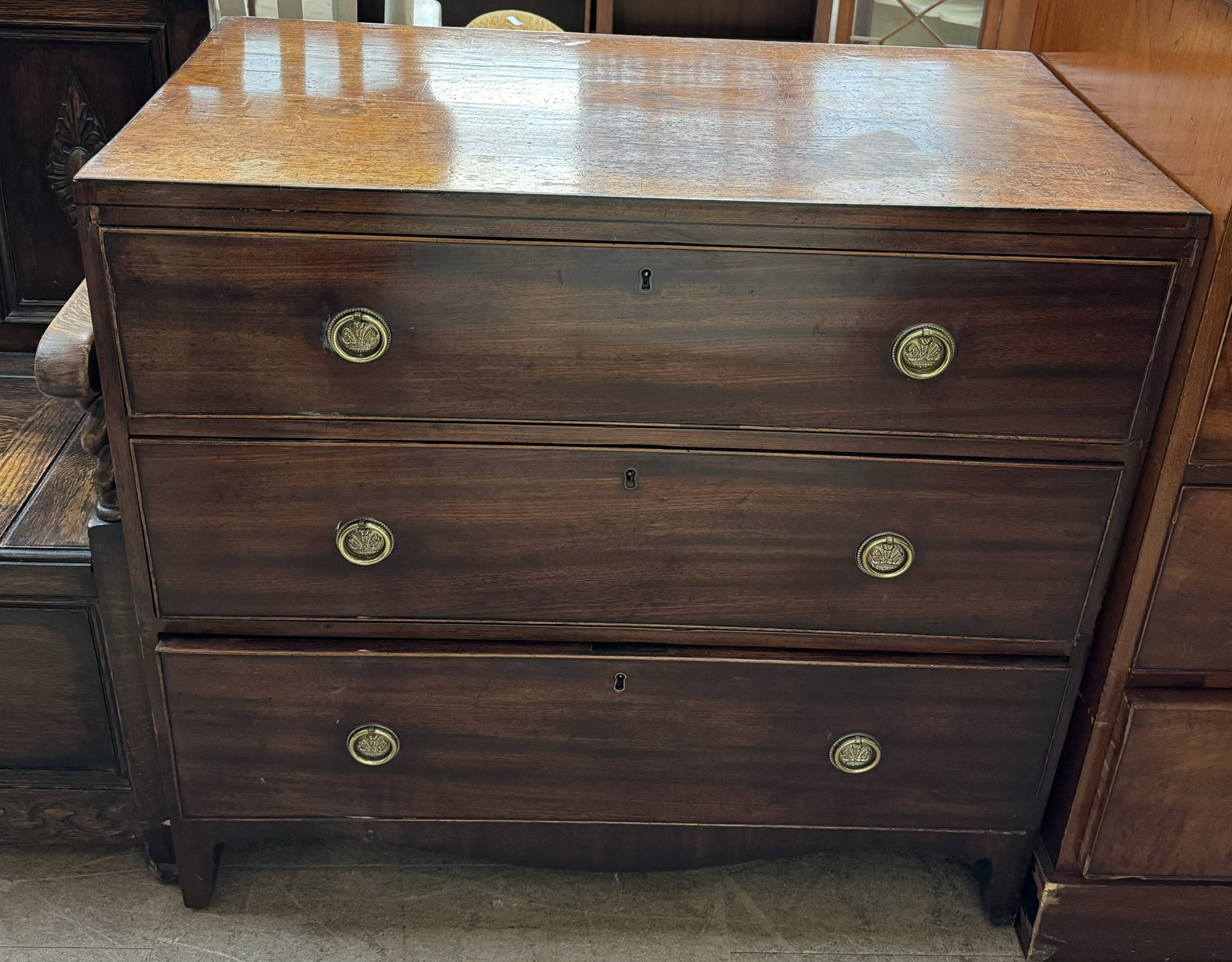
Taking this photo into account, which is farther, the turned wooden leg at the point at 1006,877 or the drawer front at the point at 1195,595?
the turned wooden leg at the point at 1006,877

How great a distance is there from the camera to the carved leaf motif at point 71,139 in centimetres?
146

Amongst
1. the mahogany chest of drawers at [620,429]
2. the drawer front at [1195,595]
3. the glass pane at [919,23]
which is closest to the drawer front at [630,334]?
the mahogany chest of drawers at [620,429]

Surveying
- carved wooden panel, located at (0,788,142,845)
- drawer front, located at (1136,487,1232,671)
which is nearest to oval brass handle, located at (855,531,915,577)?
drawer front, located at (1136,487,1232,671)

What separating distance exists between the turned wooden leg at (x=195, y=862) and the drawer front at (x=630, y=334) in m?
0.51

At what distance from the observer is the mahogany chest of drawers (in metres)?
1.00

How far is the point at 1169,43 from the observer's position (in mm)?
1078

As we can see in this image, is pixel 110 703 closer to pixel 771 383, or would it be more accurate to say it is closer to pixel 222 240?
pixel 222 240

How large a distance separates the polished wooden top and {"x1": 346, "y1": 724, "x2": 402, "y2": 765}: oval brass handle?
0.57 metres

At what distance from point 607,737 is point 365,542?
33 cm

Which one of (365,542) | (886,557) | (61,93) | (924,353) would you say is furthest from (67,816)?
(924,353)

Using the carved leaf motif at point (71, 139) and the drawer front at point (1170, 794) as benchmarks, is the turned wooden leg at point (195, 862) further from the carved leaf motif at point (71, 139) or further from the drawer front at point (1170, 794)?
the drawer front at point (1170, 794)

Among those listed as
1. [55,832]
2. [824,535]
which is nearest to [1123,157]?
[824,535]

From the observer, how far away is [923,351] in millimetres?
1043

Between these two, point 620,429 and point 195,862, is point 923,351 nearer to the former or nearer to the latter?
point 620,429
